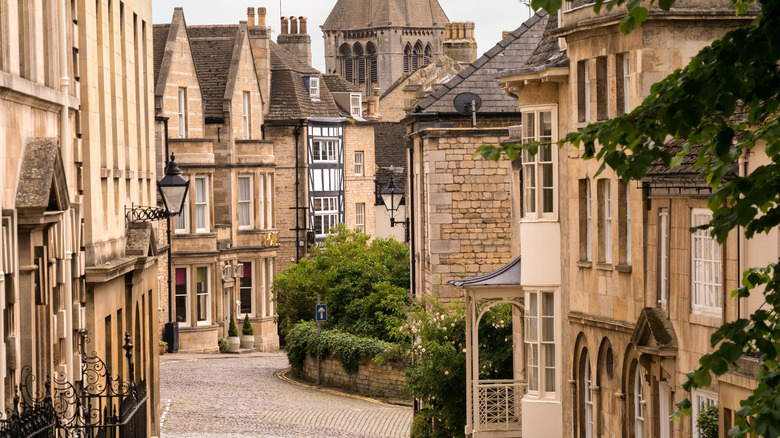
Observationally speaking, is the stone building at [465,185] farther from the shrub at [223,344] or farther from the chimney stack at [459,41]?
the chimney stack at [459,41]

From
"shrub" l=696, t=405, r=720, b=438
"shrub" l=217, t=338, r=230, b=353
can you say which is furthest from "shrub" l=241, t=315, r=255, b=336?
"shrub" l=696, t=405, r=720, b=438

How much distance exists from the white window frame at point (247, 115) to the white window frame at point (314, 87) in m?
7.72

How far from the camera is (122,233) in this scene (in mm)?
21703

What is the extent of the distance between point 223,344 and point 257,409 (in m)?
18.7

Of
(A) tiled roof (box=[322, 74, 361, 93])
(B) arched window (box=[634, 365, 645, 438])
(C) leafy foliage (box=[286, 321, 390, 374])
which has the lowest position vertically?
(C) leafy foliage (box=[286, 321, 390, 374])

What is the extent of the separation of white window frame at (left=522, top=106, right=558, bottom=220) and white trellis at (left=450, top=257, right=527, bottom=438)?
1974 millimetres

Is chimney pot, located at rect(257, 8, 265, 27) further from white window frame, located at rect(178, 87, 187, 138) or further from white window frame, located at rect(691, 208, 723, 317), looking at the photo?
white window frame, located at rect(691, 208, 723, 317)

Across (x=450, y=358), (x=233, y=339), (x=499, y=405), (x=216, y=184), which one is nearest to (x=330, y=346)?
(x=450, y=358)

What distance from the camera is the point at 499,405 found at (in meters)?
27.0

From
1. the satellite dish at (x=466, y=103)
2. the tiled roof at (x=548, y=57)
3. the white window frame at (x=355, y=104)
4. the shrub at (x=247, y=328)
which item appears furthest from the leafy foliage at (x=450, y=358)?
the white window frame at (x=355, y=104)

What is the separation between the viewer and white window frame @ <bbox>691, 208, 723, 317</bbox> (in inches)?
686

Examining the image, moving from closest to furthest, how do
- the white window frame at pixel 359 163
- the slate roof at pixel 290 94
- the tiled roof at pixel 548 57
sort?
the tiled roof at pixel 548 57, the slate roof at pixel 290 94, the white window frame at pixel 359 163

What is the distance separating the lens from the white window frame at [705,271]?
17422 millimetres

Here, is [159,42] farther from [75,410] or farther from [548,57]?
[75,410]
